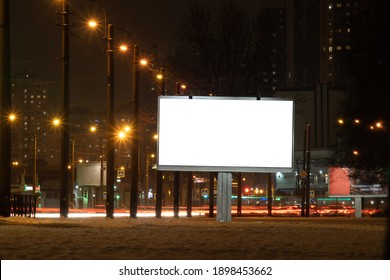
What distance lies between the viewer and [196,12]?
6850 cm

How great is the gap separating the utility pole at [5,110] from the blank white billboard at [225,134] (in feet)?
A: 19.8

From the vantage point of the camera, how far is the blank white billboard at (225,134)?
3450 cm

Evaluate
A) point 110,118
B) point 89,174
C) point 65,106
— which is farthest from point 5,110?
point 89,174

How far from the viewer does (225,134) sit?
114 feet

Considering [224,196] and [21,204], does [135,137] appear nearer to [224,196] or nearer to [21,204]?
[21,204]

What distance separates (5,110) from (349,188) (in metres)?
34.2

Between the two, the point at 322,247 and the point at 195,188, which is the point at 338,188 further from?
the point at 195,188

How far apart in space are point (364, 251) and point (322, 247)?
1.63 meters

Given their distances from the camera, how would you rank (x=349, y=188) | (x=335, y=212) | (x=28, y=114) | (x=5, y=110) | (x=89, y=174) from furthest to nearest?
(x=28, y=114), (x=89, y=174), (x=335, y=212), (x=349, y=188), (x=5, y=110)

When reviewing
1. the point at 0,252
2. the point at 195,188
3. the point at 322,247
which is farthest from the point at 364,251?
the point at 195,188

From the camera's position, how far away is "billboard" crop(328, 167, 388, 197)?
200 feet

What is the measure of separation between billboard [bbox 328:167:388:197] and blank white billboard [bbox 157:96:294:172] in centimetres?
2694

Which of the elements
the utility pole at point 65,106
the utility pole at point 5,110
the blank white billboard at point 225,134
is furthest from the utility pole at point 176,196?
the utility pole at point 5,110

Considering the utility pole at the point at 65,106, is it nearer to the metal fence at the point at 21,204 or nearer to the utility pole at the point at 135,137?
the metal fence at the point at 21,204
